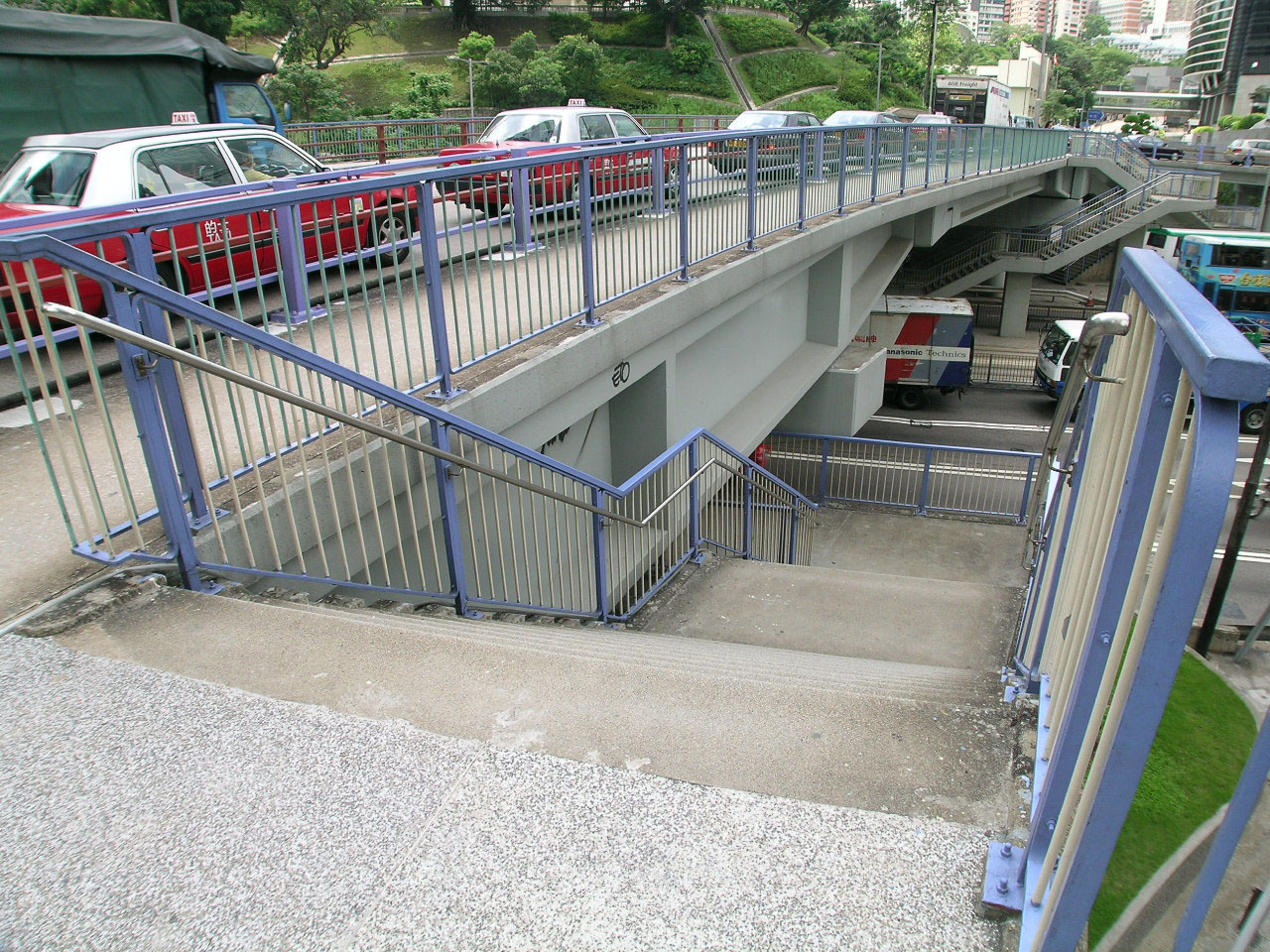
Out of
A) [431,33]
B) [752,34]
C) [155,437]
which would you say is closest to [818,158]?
[155,437]

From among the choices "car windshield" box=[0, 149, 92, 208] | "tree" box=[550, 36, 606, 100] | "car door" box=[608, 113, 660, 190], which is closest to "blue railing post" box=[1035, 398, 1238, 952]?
"car door" box=[608, 113, 660, 190]

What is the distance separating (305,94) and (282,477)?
3448 centimetres

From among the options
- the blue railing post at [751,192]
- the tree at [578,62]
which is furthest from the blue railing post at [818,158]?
the tree at [578,62]

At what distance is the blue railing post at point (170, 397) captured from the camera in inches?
134

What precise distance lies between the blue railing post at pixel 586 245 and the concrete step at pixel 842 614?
2.45 meters

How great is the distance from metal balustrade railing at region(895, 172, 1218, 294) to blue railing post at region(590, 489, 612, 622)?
32.6 meters

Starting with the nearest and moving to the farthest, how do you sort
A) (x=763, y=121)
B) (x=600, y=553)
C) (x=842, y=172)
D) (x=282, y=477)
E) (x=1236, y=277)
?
(x=282, y=477) < (x=600, y=553) < (x=842, y=172) < (x=763, y=121) < (x=1236, y=277)

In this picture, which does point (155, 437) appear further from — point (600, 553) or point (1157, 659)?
point (1157, 659)

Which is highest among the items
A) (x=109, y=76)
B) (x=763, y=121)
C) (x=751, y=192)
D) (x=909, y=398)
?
(x=109, y=76)

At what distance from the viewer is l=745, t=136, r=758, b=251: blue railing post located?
29.5 ft

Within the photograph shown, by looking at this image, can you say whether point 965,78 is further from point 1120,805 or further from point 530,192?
point 1120,805

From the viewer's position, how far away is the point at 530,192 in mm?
5840

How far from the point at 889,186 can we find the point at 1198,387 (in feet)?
49.6

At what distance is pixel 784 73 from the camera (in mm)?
68750
